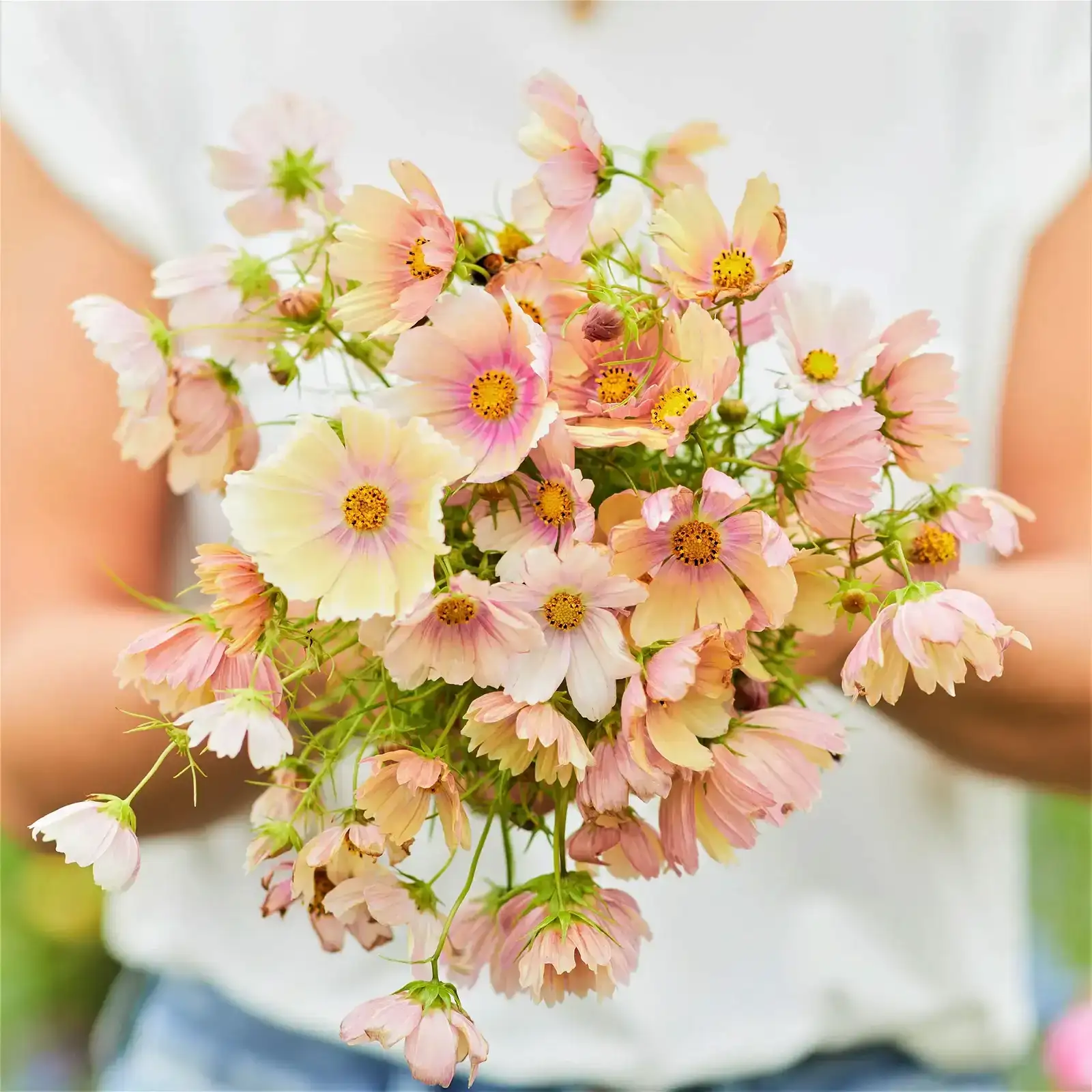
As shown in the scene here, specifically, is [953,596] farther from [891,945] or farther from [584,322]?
[891,945]

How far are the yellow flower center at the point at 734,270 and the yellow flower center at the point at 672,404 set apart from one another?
0.12 feet

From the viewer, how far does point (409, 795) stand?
9.5 inches

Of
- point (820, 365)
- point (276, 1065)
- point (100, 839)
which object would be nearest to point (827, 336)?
point (820, 365)


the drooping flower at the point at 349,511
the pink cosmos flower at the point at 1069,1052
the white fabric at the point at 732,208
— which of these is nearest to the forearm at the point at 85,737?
the white fabric at the point at 732,208

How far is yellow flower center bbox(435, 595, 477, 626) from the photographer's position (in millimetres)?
218

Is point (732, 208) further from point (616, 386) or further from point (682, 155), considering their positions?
point (616, 386)

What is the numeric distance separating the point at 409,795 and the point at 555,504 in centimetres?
8

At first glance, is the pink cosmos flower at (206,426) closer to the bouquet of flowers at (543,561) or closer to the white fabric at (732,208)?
the bouquet of flowers at (543,561)

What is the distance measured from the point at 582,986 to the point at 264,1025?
0.36m

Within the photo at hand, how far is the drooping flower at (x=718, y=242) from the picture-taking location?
25 centimetres

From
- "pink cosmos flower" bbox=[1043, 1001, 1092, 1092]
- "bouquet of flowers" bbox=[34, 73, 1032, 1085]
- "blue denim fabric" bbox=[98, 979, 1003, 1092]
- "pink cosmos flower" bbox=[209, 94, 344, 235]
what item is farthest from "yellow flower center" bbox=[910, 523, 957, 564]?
"pink cosmos flower" bbox=[1043, 1001, 1092, 1092]

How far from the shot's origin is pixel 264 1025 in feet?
1.79

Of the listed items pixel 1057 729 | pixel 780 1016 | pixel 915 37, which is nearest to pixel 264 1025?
pixel 780 1016

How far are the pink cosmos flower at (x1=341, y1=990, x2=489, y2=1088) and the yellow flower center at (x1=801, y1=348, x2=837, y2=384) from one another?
188 millimetres
